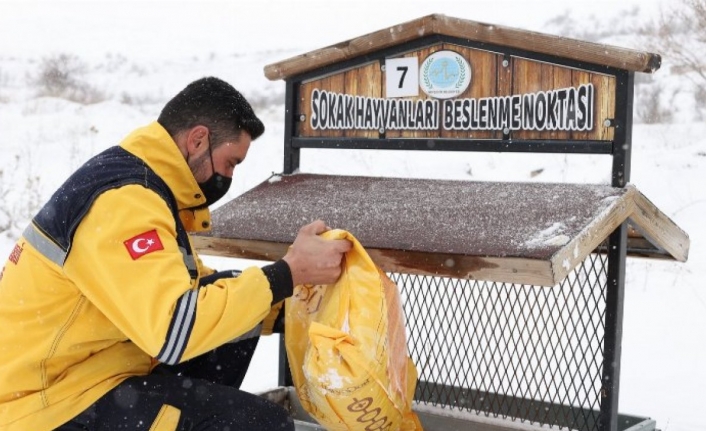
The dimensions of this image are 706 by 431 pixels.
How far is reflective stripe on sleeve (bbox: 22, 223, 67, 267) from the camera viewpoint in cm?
247

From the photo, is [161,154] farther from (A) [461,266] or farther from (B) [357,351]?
(A) [461,266]

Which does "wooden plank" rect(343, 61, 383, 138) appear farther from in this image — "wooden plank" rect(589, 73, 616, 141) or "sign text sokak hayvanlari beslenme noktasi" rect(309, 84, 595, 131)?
"wooden plank" rect(589, 73, 616, 141)

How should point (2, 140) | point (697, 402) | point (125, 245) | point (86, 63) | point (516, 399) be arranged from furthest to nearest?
point (86, 63)
point (2, 140)
point (697, 402)
point (516, 399)
point (125, 245)

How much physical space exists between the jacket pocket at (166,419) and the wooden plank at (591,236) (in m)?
1.13

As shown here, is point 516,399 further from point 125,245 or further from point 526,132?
point 125,245

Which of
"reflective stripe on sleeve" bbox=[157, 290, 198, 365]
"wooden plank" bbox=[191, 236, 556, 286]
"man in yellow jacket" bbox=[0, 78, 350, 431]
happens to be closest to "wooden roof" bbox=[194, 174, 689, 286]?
"wooden plank" bbox=[191, 236, 556, 286]

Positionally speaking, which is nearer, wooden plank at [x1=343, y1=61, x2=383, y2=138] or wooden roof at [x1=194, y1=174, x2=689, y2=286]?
wooden roof at [x1=194, y1=174, x2=689, y2=286]

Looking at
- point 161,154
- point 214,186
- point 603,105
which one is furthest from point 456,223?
point 161,154

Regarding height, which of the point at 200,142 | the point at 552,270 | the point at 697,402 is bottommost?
the point at 697,402

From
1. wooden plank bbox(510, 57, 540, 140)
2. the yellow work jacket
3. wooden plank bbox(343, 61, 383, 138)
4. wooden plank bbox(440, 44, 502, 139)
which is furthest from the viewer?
wooden plank bbox(343, 61, 383, 138)

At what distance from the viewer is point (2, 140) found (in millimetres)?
14086

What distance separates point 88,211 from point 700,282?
20.8ft

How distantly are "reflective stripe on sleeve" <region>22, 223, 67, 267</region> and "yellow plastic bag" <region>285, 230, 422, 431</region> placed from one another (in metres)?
0.76

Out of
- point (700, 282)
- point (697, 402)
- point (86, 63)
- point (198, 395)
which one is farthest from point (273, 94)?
point (198, 395)
